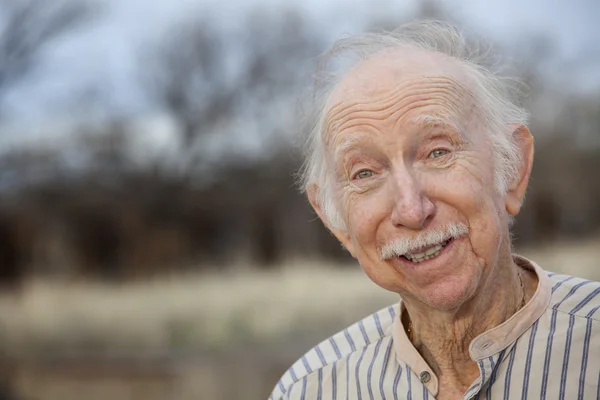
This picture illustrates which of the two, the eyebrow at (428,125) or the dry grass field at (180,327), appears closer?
the eyebrow at (428,125)

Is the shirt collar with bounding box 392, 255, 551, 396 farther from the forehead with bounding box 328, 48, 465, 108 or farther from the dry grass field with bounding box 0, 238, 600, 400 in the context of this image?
the dry grass field with bounding box 0, 238, 600, 400

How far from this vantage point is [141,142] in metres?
7.07


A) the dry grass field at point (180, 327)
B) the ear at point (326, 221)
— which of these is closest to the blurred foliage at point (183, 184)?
the dry grass field at point (180, 327)

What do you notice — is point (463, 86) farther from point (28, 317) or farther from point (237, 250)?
point (28, 317)

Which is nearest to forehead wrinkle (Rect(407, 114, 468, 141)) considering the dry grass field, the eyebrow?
the eyebrow

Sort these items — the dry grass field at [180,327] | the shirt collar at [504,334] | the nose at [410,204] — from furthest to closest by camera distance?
the dry grass field at [180,327], the shirt collar at [504,334], the nose at [410,204]

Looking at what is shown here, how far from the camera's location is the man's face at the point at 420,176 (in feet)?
4.17

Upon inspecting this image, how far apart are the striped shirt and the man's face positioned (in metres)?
0.13

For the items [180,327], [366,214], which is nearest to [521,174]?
[366,214]

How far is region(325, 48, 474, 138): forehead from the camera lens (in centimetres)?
131

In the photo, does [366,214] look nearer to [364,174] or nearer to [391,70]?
[364,174]

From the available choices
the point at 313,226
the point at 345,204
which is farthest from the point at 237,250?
the point at 345,204

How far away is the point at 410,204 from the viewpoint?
4.11ft

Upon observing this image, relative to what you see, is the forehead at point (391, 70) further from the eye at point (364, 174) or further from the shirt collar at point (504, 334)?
the shirt collar at point (504, 334)
